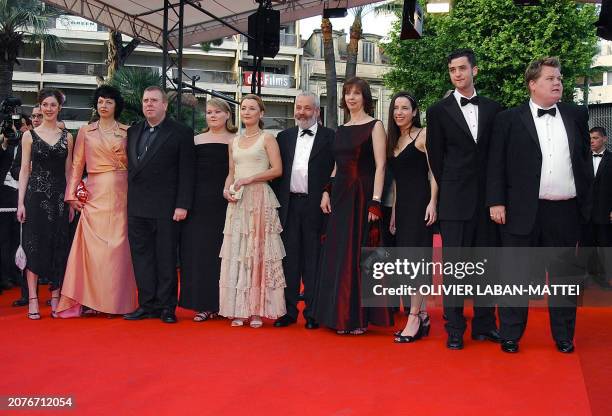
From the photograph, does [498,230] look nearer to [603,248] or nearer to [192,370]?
[192,370]

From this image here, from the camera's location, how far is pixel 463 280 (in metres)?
4.20

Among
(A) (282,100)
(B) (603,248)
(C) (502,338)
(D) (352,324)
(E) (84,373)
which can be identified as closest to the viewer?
(E) (84,373)

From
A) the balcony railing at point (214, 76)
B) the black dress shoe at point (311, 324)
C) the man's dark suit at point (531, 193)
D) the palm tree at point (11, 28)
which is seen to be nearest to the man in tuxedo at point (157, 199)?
the black dress shoe at point (311, 324)

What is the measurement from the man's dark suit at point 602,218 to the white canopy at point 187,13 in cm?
452

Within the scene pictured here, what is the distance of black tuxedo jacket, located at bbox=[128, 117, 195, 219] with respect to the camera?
500 centimetres

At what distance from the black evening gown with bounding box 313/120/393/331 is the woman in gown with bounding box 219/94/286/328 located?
390 mm

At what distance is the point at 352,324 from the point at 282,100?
102ft

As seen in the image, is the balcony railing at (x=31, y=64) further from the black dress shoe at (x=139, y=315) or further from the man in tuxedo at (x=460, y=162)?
the man in tuxedo at (x=460, y=162)

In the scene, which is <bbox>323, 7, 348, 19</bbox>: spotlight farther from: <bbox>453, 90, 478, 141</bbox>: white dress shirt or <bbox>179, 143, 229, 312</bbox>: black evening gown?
<bbox>453, 90, 478, 141</bbox>: white dress shirt

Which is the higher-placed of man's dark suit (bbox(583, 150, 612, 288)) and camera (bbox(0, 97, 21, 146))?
camera (bbox(0, 97, 21, 146))

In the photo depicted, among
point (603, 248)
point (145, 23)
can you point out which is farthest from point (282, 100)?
point (603, 248)

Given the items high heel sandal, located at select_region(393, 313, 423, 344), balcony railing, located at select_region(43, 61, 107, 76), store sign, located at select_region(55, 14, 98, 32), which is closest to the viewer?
high heel sandal, located at select_region(393, 313, 423, 344)

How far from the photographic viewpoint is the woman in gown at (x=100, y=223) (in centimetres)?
511

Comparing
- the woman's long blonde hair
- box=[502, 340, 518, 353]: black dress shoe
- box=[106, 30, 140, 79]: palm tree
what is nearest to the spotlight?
the woman's long blonde hair
